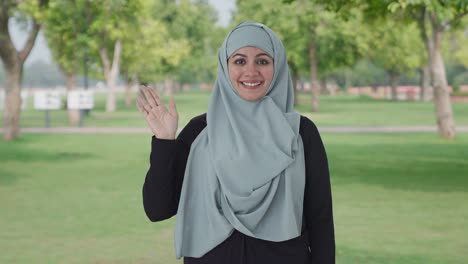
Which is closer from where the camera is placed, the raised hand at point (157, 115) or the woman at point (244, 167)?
the woman at point (244, 167)

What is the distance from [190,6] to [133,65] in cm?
2614

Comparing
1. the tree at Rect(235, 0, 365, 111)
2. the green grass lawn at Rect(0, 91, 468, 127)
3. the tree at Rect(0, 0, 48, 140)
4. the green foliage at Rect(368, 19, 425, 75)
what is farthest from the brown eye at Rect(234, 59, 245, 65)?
the green foliage at Rect(368, 19, 425, 75)

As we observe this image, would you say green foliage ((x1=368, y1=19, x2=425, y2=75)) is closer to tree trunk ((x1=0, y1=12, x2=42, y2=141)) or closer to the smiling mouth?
tree trunk ((x1=0, y1=12, x2=42, y2=141))

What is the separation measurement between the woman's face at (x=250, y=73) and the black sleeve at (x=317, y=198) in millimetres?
256

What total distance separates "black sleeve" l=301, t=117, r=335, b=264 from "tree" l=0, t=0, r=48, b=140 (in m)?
19.5

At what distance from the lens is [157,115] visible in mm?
3283

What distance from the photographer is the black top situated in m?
3.24

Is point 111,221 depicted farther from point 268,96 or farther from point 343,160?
point 343,160

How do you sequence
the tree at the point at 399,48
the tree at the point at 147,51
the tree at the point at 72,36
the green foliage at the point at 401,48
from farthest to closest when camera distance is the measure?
the green foliage at the point at 401,48, the tree at the point at 399,48, the tree at the point at 147,51, the tree at the point at 72,36

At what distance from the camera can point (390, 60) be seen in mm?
68875

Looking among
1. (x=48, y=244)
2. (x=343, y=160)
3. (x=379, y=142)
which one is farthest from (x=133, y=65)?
(x=48, y=244)

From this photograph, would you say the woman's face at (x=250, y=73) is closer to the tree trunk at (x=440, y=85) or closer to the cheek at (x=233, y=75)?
the cheek at (x=233, y=75)

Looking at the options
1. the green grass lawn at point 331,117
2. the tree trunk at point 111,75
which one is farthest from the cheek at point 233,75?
the tree trunk at point 111,75

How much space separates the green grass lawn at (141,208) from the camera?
7.78 meters
